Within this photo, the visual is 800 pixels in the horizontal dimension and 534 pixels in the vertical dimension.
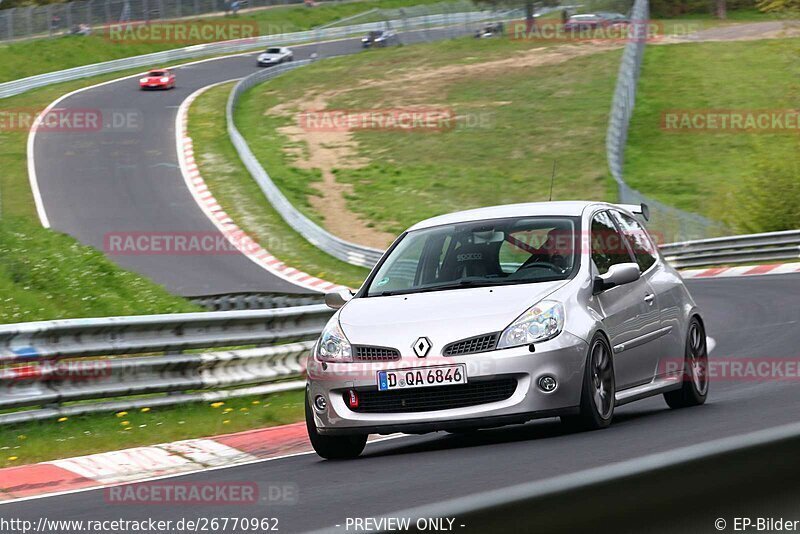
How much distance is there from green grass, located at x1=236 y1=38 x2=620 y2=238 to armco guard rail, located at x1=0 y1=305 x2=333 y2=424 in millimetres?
24180

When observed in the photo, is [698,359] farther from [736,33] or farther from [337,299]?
[736,33]

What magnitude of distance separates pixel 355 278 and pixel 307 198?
30.6ft

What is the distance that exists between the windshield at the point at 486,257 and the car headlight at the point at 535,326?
1.79ft

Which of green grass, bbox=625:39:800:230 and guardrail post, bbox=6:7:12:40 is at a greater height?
guardrail post, bbox=6:7:12:40

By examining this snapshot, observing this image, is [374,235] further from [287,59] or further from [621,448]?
[287,59]

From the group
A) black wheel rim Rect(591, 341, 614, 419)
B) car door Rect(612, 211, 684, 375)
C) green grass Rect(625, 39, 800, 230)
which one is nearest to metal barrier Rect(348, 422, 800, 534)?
black wheel rim Rect(591, 341, 614, 419)

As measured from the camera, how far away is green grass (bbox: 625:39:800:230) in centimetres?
3881

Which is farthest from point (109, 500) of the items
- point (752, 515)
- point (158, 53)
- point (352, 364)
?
point (158, 53)
